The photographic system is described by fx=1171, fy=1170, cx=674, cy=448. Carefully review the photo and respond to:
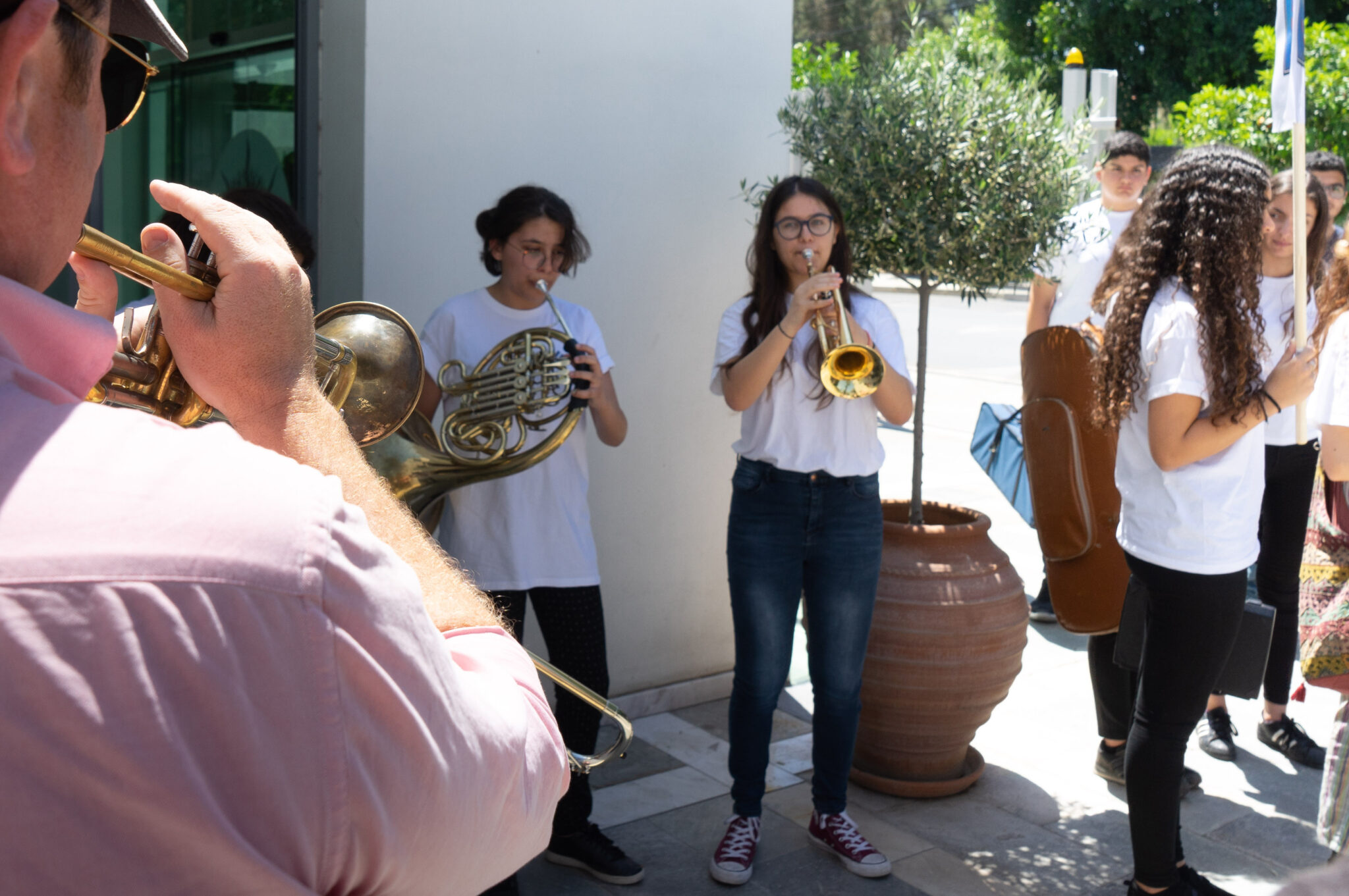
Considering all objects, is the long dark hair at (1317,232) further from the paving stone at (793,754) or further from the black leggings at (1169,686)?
the paving stone at (793,754)

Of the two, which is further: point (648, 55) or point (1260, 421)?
point (648, 55)

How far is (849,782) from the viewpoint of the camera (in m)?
3.68

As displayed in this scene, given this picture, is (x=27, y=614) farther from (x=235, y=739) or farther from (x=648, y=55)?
(x=648, y=55)

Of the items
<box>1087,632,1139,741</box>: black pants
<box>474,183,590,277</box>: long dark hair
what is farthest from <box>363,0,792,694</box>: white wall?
<box>1087,632,1139,741</box>: black pants

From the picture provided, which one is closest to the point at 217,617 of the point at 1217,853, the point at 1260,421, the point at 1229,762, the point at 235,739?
the point at 235,739

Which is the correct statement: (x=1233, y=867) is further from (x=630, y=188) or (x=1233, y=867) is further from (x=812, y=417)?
(x=630, y=188)

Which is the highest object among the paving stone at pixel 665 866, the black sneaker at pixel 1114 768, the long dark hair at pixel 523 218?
the long dark hair at pixel 523 218

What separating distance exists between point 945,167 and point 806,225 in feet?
1.77

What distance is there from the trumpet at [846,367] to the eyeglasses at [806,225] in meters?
0.25

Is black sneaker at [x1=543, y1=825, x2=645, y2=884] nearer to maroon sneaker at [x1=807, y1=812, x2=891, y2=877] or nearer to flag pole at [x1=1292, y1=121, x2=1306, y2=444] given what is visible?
maroon sneaker at [x1=807, y1=812, x2=891, y2=877]

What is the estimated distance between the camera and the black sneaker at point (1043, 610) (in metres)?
5.35

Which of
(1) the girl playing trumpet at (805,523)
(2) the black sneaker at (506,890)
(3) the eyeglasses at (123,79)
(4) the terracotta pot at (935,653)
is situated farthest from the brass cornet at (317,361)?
(4) the terracotta pot at (935,653)

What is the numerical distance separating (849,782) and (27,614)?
3.34 metres

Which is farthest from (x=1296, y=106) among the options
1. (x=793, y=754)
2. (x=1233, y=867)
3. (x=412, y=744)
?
(x=412, y=744)
